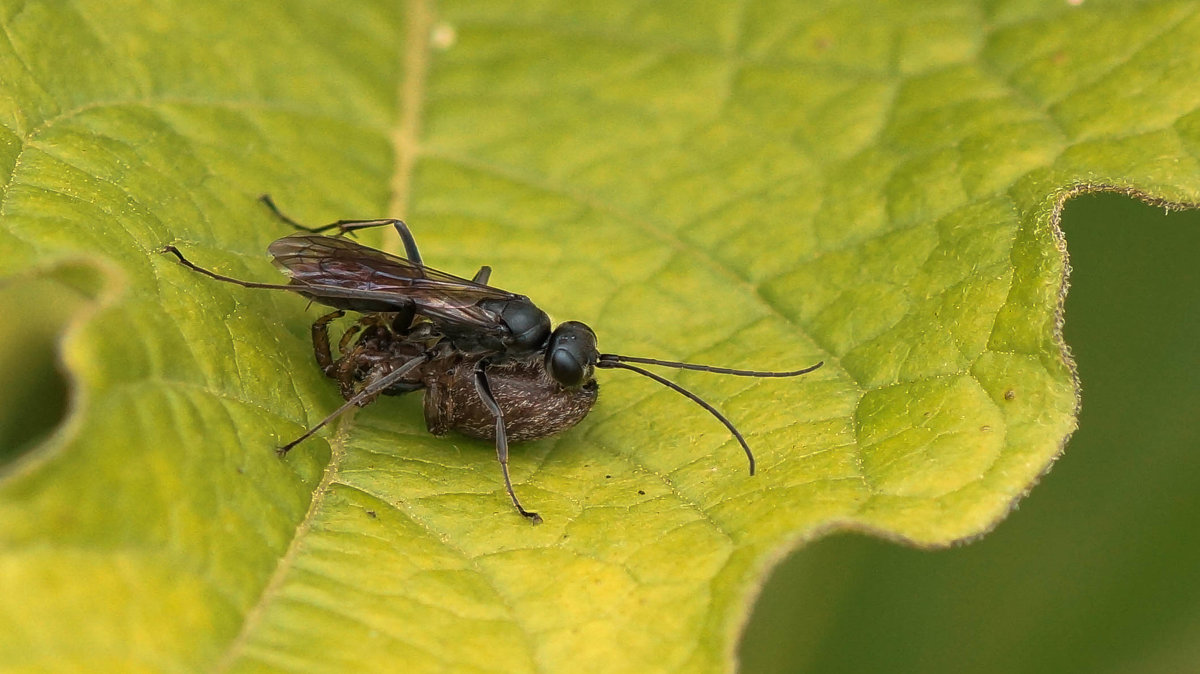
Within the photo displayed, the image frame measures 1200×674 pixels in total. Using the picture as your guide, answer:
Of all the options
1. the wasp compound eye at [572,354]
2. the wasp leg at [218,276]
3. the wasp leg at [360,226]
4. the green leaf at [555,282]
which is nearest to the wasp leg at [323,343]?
the green leaf at [555,282]

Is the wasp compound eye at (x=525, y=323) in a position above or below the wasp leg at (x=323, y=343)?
above

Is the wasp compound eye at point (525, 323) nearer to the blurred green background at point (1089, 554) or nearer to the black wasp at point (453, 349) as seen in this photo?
the black wasp at point (453, 349)

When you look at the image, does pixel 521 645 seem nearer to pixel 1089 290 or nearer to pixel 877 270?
pixel 877 270

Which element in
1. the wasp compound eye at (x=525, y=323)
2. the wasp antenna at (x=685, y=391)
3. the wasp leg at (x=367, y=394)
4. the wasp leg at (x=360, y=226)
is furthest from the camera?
the wasp leg at (x=360, y=226)

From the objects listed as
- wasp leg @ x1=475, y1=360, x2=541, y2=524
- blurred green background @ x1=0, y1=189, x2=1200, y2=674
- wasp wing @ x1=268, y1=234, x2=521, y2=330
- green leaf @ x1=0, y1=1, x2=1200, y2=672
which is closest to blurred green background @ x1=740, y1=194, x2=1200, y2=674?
blurred green background @ x1=0, y1=189, x2=1200, y2=674

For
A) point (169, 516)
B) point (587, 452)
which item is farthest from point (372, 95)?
point (169, 516)

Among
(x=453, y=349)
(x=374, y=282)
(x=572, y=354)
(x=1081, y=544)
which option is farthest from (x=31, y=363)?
(x=1081, y=544)

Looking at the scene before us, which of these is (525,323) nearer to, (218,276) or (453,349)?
(453,349)
